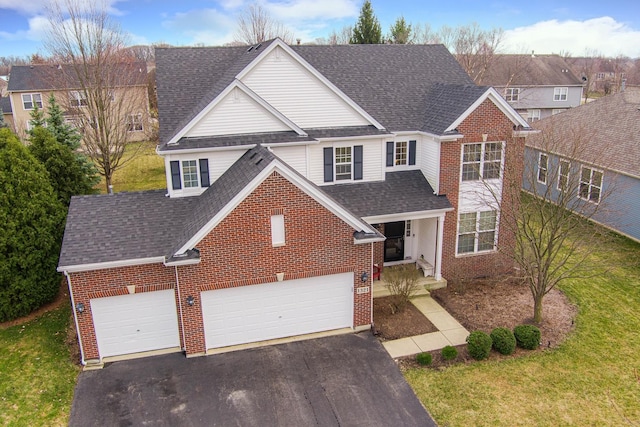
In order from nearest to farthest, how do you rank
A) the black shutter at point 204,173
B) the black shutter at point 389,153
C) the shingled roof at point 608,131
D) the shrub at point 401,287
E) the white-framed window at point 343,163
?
the black shutter at point 204,173, the shrub at point 401,287, the white-framed window at point 343,163, the black shutter at point 389,153, the shingled roof at point 608,131

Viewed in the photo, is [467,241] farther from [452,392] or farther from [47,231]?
[47,231]

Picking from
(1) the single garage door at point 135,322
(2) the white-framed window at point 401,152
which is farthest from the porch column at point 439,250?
(1) the single garage door at point 135,322

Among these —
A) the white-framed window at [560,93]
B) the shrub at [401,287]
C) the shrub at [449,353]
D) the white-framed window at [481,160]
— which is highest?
the white-framed window at [560,93]

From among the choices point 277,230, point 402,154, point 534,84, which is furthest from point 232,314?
point 534,84

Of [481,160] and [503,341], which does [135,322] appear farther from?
[481,160]

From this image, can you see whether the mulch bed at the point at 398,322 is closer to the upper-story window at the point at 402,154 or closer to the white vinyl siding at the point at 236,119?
the upper-story window at the point at 402,154

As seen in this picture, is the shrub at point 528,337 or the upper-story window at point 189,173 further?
the upper-story window at point 189,173

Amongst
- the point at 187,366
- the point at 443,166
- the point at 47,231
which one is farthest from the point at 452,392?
the point at 47,231

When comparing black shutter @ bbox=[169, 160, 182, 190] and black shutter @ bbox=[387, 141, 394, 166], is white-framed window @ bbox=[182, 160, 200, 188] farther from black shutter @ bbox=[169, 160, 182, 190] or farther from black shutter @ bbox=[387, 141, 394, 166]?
black shutter @ bbox=[387, 141, 394, 166]

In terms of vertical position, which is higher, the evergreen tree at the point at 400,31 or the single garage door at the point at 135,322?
the evergreen tree at the point at 400,31
